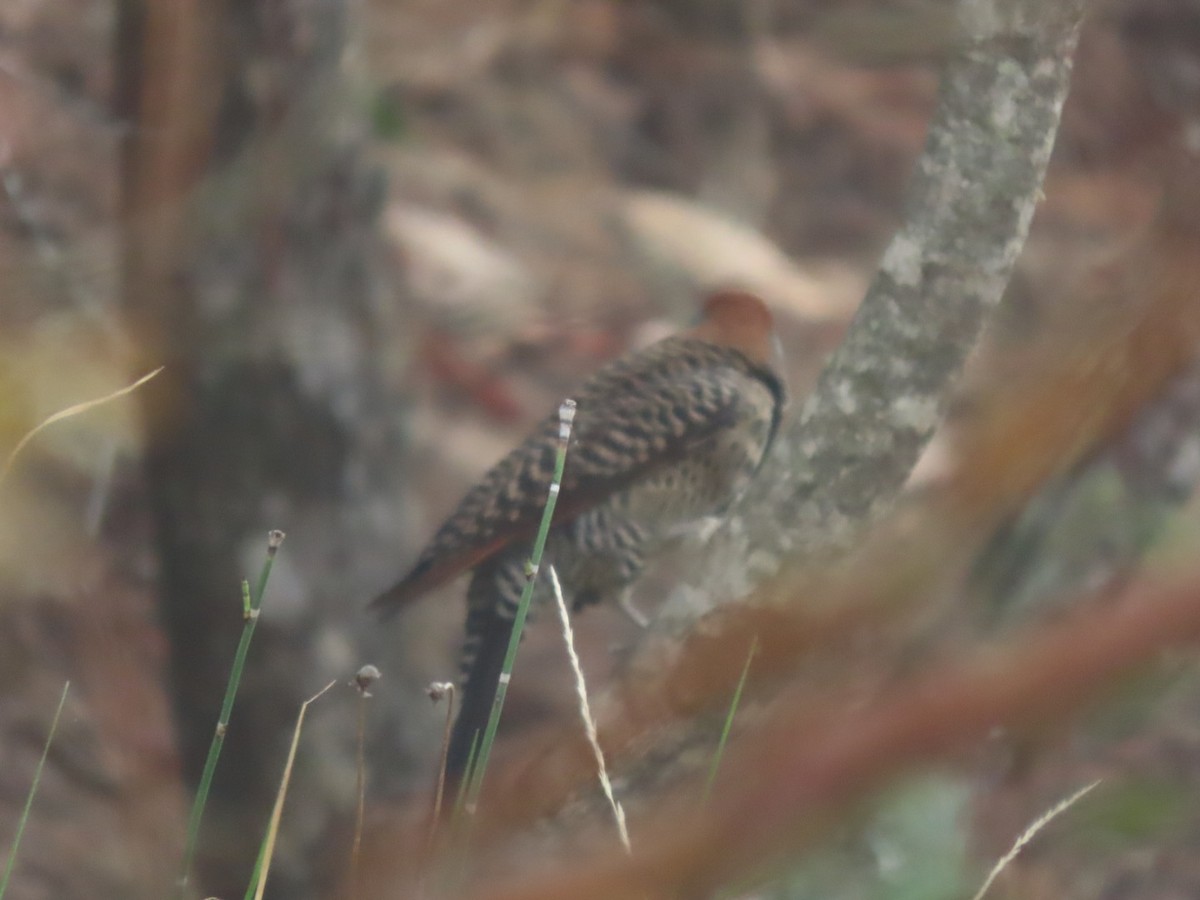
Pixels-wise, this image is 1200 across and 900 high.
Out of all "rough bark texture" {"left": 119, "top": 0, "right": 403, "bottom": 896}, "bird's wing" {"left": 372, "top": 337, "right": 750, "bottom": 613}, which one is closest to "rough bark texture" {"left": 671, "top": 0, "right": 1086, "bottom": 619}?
"bird's wing" {"left": 372, "top": 337, "right": 750, "bottom": 613}

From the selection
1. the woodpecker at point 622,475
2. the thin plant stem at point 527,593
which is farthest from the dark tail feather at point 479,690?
the thin plant stem at point 527,593

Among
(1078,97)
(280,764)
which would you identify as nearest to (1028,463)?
(1078,97)

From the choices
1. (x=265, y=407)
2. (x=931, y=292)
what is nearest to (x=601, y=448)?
(x=265, y=407)

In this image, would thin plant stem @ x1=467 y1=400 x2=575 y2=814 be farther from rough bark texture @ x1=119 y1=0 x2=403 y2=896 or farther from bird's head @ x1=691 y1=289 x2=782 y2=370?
bird's head @ x1=691 y1=289 x2=782 y2=370

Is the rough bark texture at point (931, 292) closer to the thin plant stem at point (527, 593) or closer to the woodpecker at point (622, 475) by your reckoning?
the thin plant stem at point (527, 593)

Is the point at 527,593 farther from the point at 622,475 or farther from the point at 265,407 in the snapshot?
the point at 622,475

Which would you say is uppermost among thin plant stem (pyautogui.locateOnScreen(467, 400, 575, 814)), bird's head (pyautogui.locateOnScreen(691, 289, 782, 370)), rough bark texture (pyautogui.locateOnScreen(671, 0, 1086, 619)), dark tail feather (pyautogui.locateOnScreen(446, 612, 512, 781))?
bird's head (pyautogui.locateOnScreen(691, 289, 782, 370))
